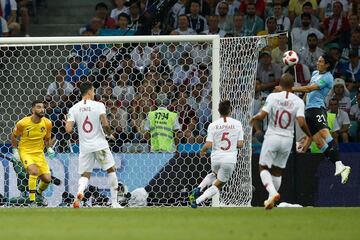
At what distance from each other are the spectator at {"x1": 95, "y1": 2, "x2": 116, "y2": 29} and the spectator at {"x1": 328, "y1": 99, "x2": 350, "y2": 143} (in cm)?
562

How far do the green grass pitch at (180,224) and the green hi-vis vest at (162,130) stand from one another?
3.75 metres

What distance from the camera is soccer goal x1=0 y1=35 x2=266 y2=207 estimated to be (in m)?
22.2

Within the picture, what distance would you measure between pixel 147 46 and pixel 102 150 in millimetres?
4121

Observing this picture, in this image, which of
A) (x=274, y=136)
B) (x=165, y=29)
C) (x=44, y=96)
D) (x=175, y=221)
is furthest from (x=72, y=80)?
(x=175, y=221)

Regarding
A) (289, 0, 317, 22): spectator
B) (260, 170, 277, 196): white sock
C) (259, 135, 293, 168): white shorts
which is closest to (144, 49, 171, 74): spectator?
(289, 0, 317, 22): spectator

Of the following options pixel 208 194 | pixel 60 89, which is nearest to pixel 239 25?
pixel 60 89

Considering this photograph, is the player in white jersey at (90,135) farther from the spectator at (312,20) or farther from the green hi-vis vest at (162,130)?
the spectator at (312,20)

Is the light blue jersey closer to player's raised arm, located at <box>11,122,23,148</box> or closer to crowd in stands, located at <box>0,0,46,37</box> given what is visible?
player's raised arm, located at <box>11,122,23,148</box>

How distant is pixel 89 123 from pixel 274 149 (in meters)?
3.52

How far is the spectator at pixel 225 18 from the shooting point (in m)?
26.3

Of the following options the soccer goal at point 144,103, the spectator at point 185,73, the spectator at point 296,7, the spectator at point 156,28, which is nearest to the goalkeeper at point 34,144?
the soccer goal at point 144,103

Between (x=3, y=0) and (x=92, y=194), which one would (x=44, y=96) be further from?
(x=3, y=0)

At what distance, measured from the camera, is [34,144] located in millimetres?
22531

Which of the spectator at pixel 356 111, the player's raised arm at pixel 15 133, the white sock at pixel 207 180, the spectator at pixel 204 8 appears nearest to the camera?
the white sock at pixel 207 180
